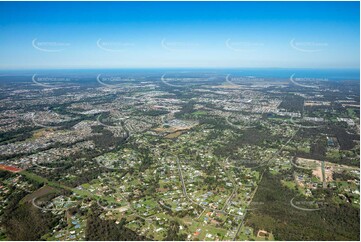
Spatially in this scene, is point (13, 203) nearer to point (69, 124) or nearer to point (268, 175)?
point (268, 175)

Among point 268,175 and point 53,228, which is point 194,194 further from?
point 53,228

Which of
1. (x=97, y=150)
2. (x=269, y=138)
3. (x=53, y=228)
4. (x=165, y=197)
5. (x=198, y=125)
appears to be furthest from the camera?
(x=198, y=125)

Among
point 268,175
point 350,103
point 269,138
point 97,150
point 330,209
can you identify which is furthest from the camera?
point 350,103

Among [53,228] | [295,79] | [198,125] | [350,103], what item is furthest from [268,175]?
[295,79]

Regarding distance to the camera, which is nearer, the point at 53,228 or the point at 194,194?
the point at 53,228

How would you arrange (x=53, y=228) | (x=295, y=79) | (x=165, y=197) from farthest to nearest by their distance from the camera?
(x=295, y=79), (x=165, y=197), (x=53, y=228)

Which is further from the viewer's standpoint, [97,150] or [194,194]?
[97,150]

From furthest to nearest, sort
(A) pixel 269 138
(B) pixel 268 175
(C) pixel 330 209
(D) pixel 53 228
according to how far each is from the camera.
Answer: (A) pixel 269 138
(B) pixel 268 175
(C) pixel 330 209
(D) pixel 53 228

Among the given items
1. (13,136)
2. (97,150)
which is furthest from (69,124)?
(97,150)
